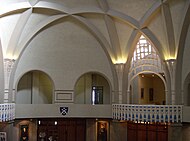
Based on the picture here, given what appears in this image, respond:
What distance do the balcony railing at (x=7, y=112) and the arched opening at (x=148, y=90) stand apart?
41.9 feet

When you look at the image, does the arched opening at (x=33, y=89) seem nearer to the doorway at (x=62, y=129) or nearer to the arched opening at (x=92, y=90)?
the doorway at (x=62, y=129)

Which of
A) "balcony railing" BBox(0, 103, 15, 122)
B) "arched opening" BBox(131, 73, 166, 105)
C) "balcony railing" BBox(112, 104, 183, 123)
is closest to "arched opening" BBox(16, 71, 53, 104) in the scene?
"balcony railing" BBox(0, 103, 15, 122)

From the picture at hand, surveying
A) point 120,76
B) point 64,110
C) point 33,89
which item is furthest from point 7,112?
point 120,76

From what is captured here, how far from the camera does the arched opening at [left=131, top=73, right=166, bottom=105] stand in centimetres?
2977

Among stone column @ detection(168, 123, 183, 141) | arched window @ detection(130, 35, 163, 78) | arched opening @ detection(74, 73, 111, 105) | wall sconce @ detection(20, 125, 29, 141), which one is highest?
arched window @ detection(130, 35, 163, 78)

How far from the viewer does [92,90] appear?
1067 inches

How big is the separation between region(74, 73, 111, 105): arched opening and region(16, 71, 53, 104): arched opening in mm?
2738

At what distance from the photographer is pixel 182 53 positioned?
20094 millimetres

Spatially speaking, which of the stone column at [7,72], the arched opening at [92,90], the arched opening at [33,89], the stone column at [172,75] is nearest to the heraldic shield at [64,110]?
the arched opening at [92,90]

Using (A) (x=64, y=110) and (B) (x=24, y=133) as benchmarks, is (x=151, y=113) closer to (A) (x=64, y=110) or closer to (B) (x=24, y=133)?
(A) (x=64, y=110)

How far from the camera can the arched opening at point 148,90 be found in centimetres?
2977

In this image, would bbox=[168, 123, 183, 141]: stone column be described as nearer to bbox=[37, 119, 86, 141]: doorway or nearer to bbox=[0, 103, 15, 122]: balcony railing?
bbox=[37, 119, 86, 141]: doorway

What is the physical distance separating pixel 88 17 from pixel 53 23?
281 cm

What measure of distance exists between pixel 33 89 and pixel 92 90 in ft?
17.7
